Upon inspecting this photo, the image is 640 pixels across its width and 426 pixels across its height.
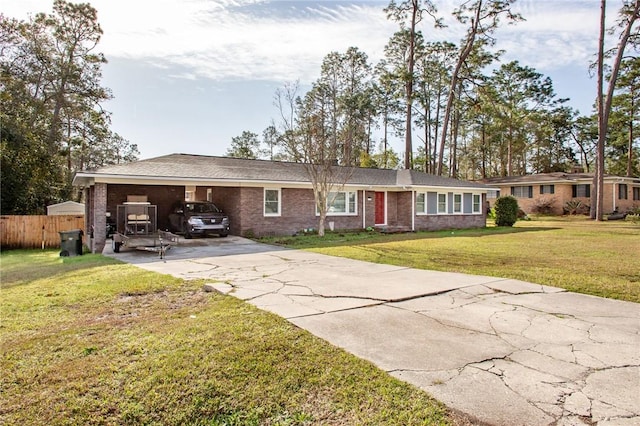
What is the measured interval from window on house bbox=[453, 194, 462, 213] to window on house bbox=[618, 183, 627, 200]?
18.9 meters

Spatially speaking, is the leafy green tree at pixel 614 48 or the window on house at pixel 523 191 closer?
the leafy green tree at pixel 614 48

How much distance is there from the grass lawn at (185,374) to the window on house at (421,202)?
1696 centimetres

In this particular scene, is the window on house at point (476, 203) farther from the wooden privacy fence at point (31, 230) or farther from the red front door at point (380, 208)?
the wooden privacy fence at point (31, 230)

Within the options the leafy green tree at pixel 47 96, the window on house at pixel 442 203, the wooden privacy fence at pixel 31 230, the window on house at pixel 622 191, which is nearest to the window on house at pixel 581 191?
the window on house at pixel 622 191

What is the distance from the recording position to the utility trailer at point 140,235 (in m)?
11.9

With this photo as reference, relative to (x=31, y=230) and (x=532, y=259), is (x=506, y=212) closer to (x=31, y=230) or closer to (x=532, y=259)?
(x=532, y=259)

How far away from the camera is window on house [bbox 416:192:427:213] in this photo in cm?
2088

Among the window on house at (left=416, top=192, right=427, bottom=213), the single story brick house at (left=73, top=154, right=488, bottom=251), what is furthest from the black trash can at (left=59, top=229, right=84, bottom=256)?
the window on house at (left=416, top=192, right=427, bottom=213)

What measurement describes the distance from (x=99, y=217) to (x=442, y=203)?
16.7 meters

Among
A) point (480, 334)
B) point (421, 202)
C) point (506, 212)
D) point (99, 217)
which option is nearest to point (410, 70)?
point (506, 212)

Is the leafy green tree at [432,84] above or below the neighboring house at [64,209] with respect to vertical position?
above

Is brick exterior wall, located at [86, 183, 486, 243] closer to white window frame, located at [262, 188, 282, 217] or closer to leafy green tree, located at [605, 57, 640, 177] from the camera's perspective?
white window frame, located at [262, 188, 282, 217]

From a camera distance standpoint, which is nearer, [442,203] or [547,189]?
[442,203]

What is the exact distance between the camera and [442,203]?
2186cm
